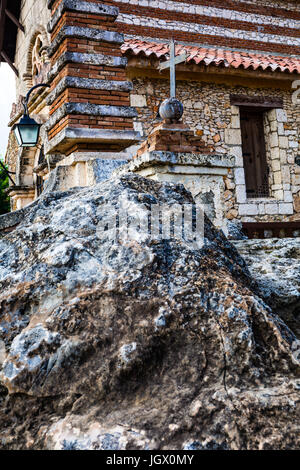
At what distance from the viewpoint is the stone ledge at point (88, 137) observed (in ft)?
16.3

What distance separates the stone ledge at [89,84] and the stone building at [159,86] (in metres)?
0.01

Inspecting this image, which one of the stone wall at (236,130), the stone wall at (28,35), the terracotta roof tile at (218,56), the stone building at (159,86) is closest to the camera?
the stone building at (159,86)

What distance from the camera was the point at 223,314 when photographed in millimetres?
1211

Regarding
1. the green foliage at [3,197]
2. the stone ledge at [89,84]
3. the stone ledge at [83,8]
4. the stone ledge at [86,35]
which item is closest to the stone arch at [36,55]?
the green foliage at [3,197]

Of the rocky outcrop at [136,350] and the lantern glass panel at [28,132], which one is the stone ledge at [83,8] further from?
the rocky outcrop at [136,350]

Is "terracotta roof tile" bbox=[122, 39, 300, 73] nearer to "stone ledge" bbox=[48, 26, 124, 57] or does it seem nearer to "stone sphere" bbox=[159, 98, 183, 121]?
"stone ledge" bbox=[48, 26, 124, 57]

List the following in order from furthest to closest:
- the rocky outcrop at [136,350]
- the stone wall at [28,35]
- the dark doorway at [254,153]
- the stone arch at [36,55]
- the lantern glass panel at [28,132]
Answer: the stone wall at [28,35] → the stone arch at [36,55] → the dark doorway at [254,153] → the lantern glass panel at [28,132] → the rocky outcrop at [136,350]

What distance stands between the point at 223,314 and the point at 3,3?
1392cm

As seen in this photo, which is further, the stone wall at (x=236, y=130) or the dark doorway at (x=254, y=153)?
the dark doorway at (x=254, y=153)

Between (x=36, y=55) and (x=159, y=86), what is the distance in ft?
15.9

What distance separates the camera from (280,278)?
70.4 inches

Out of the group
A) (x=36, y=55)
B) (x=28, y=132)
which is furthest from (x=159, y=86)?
(x=36, y=55)

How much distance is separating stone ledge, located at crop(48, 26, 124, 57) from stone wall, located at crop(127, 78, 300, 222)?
3.77 meters

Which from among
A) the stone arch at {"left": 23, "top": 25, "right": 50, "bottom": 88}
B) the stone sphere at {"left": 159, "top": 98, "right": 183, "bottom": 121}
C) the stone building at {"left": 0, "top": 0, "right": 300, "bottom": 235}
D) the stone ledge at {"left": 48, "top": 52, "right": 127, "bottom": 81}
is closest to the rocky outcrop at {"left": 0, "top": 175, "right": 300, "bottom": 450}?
the stone sphere at {"left": 159, "top": 98, "right": 183, "bottom": 121}
